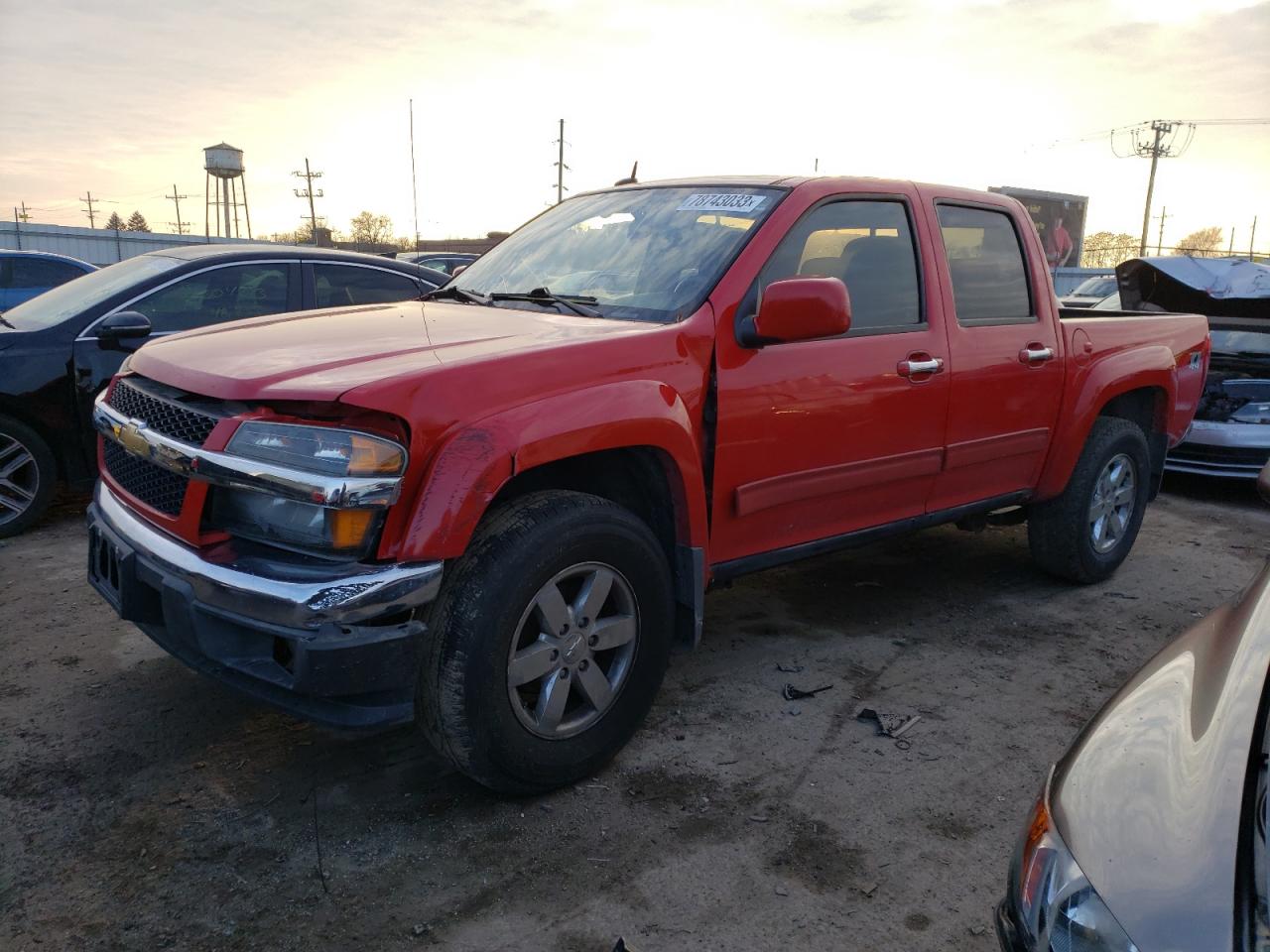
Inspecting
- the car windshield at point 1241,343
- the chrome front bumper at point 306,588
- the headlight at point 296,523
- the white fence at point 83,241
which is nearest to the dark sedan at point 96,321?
the headlight at point 296,523

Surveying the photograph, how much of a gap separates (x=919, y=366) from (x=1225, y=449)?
4722 mm

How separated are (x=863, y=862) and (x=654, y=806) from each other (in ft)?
1.99

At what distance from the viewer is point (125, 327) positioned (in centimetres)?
509

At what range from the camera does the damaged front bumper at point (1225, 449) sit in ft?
23.1

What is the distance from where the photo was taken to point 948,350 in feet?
12.7

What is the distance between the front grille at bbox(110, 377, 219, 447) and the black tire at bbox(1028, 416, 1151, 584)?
3.88 meters

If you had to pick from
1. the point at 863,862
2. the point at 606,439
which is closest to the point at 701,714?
the point at 863,862

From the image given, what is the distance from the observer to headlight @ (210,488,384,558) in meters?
2.38

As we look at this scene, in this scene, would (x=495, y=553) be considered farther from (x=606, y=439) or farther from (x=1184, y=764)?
(x=1184, y=764)

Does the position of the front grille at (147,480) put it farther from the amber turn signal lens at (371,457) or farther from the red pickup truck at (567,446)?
the amber turn signal lens at (371,457)

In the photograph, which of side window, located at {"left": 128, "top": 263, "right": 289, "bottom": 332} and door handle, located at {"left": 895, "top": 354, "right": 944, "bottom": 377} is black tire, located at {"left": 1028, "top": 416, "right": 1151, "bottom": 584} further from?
side window, located at {"left": 128, "top": 263, "right": 289, "bottom": 332}

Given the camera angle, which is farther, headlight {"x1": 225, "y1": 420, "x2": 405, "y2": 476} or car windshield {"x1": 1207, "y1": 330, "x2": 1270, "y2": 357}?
car windshield {"x1": 1207, "y1": 330, "x2": 1270, "y2": 357}

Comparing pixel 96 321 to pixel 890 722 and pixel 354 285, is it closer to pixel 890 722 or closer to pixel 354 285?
pixel 354 285

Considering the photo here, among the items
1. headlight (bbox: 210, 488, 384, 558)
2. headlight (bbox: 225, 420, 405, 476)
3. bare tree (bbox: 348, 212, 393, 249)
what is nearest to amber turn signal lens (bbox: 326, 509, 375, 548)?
headlight (bbox: 210, 488, 384, 558)
